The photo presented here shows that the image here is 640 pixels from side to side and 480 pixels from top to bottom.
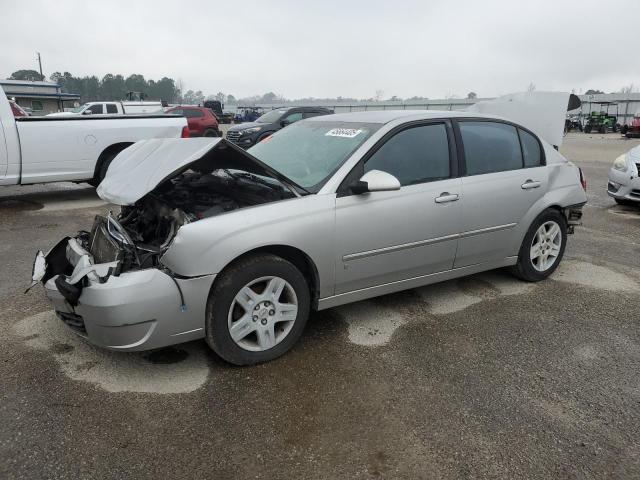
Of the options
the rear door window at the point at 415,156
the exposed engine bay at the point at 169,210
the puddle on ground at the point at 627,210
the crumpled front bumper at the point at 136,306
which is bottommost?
the puddle on ground at the point at 627,210

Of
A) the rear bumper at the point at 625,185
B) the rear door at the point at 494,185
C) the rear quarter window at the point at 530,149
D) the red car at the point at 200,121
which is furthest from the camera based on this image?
the red car at the point at 200,121

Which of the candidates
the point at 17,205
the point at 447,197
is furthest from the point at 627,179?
the point at 17,205

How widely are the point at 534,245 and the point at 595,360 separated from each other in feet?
4.99

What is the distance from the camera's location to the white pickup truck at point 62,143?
23.7 feet

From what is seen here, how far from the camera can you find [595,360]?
3.30 m

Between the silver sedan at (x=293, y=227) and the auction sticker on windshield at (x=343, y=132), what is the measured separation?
13 millimetres

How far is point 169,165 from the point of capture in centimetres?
316

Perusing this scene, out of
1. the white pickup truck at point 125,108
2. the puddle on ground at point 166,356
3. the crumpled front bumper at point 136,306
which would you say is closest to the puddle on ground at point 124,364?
the puddle on ground at point 166,356

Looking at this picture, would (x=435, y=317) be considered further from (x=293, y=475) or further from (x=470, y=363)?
(x=293, y=475)

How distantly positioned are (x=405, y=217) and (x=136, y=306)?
193 cm

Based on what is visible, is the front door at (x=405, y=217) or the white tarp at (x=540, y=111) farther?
the white tarp at (x=540, y=111)

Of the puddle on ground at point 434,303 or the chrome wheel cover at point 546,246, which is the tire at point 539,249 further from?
the puddle on ground at point 434,303

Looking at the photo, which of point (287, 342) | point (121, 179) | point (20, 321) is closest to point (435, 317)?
point (287, 342)

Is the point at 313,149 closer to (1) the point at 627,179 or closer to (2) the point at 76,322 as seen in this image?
(2) the point at 76,322
